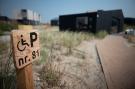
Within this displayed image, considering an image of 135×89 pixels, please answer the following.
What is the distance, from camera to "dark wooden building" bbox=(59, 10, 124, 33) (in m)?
13.9

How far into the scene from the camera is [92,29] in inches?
555

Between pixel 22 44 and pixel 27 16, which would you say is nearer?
pixel 22 44

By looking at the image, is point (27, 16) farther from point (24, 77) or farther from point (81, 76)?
point (24, 77)

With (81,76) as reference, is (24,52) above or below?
above

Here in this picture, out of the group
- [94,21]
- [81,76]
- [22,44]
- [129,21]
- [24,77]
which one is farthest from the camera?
[129,21]

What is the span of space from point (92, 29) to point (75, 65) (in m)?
10.8

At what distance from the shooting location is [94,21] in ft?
45.2

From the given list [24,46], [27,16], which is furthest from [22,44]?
[27,16]

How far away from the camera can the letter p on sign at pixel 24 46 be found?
Answer: 1242 mm

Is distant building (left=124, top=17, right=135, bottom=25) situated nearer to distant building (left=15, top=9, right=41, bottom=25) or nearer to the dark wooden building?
the dark wooden building

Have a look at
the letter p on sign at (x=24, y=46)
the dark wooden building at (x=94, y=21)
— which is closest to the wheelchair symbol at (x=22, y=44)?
the letter p on sign at (x=24, y=46)

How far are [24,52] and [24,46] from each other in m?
0.05

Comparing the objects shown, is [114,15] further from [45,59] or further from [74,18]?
[45,59]

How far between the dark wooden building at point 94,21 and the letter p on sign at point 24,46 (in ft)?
41.1
